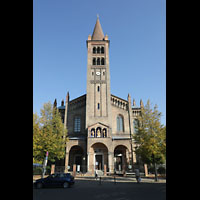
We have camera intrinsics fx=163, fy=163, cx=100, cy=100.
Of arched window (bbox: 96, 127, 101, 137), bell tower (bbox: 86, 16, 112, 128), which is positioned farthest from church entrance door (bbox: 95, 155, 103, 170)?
bell tower (bbox: 86, 16, 112, 128)

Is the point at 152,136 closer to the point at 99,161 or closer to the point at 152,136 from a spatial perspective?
the point at 152,136

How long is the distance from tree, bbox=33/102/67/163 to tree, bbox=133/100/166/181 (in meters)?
12.0

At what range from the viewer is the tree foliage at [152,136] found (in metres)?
21.0

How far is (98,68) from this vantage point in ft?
132

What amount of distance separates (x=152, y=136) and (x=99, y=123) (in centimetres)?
1364

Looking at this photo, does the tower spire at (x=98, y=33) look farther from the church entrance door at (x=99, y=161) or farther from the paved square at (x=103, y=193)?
the paved square at (x=103, y=193)

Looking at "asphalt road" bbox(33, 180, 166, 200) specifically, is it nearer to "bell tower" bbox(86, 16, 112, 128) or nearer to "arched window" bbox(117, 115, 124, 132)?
"bell tower" bbox(86, 16, 112, 128)

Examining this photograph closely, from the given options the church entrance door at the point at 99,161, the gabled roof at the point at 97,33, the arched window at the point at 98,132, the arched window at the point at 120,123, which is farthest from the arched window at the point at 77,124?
the gabled roof at the point at 97,33

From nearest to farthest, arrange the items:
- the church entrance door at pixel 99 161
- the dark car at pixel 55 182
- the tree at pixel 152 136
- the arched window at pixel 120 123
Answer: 1. the dark car at pixel 55 182
2. the tree at pixel 152 136
3. the church entrance door at pixel 99 161
4. the arched window at pixel 120 123
